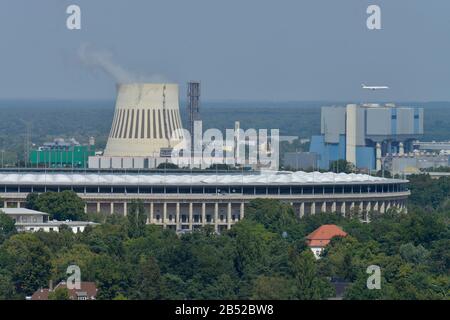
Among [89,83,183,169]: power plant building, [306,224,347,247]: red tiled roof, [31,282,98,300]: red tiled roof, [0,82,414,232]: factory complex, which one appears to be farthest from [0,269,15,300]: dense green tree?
[89,83,183,169]: power plant building

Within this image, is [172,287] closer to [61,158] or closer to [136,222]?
[136,222]

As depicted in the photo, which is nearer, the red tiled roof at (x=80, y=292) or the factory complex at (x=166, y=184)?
the red tiled roof at (x=80, y=292)

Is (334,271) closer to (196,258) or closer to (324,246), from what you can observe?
(196,258)

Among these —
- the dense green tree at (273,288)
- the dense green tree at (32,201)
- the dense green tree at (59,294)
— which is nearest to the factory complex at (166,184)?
the dense green tree at (32,201)

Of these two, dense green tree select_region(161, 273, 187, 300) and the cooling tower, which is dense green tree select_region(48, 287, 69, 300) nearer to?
dense green tree select_region(161, 273, 187, 300)

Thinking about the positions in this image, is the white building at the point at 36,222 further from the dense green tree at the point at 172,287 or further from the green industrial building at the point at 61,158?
the green industrial building at the point at 61,158

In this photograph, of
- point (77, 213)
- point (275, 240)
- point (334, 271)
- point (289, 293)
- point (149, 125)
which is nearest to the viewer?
point (289, 293)

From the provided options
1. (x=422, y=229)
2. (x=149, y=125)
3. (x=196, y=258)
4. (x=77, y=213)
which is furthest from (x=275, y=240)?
(x=149, y=125)
